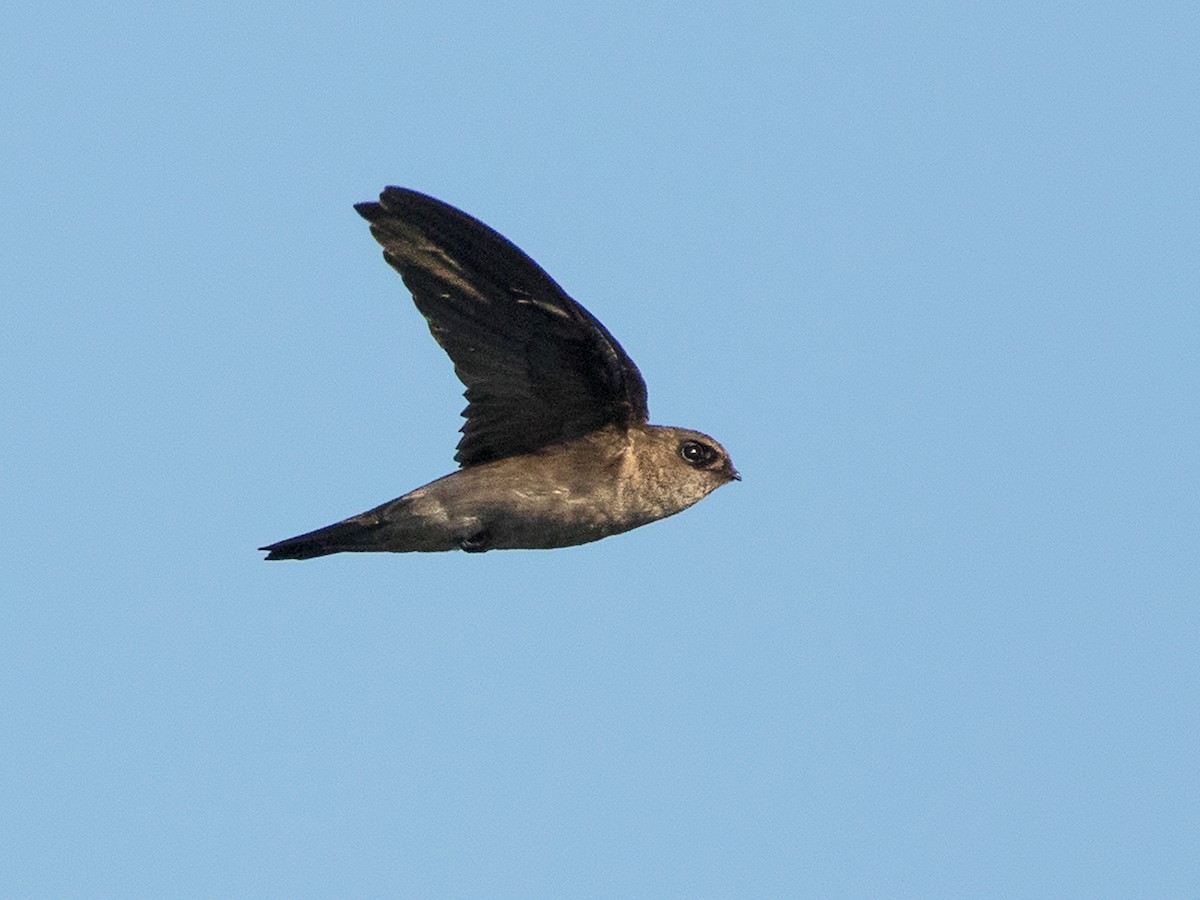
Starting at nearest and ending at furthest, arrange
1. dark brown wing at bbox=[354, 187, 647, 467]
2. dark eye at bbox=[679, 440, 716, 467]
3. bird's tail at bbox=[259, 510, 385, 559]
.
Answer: dark brown wing at bbox=[354, 187, 647, 467] → bird's tail at bbox=[259, 510, 385, 559] → dark eye at bbox=[679, 440, 716, 467]

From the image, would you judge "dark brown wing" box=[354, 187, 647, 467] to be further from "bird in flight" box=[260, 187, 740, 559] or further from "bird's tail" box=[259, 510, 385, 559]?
"bird's tail" box=[259, 510, 385, 559]

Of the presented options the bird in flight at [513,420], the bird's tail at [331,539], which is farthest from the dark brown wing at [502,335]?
the bird's tail at [331,539]

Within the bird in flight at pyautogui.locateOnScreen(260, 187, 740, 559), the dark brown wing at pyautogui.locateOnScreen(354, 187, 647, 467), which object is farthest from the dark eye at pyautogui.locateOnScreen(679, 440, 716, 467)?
the dark brown wing at pyautogui.locateOnScreen(354, 187, 647, 467)

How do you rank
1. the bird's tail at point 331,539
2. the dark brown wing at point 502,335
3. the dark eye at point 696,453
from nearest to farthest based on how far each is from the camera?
the dark brown wing at point 502,335
the bird's tail at point 331,539
the dark eye at point 696,453

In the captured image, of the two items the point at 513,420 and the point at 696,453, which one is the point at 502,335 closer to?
the point at 513,420

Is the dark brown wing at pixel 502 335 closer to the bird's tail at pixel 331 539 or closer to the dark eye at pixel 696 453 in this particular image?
the dark eye at pixel 696 453

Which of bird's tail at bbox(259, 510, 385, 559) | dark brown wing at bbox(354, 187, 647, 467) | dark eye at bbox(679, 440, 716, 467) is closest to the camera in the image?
dark brown wing at bbox(354, 187, 647, 467)

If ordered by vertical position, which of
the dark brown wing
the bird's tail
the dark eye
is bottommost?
the bird's tail

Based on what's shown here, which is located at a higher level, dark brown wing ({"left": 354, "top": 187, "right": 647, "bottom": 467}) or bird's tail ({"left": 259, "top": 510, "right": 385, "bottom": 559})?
dark brown wing ({"left": 354, "top": 187, "right": 647, "bottom": 467})
